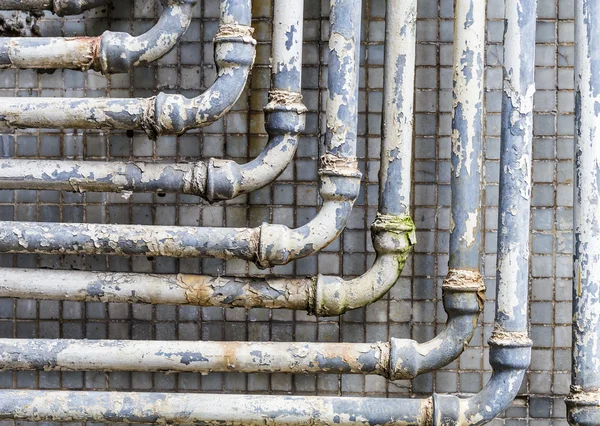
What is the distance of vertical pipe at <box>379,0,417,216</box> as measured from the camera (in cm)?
141

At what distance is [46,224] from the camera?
54.7 inches

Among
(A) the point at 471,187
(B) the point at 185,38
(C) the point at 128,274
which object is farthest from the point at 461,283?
(B) the point at 185,38

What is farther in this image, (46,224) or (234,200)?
(234,200)

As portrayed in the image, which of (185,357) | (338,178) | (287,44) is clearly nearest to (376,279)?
(338,178)

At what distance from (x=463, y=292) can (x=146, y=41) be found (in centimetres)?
89

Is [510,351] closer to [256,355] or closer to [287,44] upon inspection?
[256,355]

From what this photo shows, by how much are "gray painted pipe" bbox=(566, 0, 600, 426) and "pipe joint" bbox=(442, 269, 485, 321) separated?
8.7 inches

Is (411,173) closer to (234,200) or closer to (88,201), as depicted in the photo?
(234,200)

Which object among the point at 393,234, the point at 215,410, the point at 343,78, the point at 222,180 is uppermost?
the point at 343,78

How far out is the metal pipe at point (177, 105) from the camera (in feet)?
4.42

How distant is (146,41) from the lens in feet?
4.50

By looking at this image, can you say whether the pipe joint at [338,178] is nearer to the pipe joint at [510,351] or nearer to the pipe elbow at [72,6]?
the pipe joint at [510,351]

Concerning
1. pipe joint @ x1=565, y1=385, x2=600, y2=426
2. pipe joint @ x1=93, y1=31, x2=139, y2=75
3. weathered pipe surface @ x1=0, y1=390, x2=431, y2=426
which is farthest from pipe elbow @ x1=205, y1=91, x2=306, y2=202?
pipe joint @ x1=565, y1=385, x2=600, y2=426

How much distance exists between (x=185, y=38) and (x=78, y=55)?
296 mm
